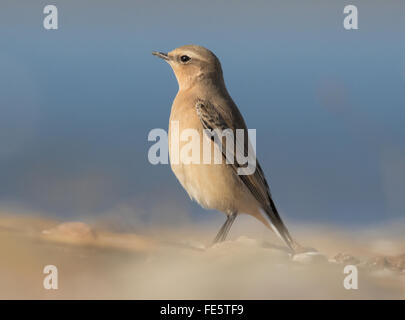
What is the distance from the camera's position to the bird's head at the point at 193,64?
741 centimetres

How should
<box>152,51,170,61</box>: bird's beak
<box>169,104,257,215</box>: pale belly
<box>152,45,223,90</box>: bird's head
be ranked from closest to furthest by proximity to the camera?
1. <box>169,104,257,215</box>: pale belly
2. <box>152,45,223,90</box>: bird's head
3. <box>152,51,170,61</box>: bird's beak

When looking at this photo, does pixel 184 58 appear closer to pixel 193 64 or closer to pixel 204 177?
pixel 193 64

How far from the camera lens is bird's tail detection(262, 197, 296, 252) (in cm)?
680

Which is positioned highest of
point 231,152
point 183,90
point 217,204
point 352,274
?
point 183,90

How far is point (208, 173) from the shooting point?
22.3 feet

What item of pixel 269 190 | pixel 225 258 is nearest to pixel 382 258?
pixel 269 190

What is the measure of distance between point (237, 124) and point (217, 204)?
109cm

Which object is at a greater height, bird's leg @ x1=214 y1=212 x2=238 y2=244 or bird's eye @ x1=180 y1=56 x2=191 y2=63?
bird's eye @ x1=180 y1=56 x2=191 y2=63

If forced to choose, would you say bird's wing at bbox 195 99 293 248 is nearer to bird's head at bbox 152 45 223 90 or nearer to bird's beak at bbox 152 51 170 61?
bird's head at bbox 152 45 223 90

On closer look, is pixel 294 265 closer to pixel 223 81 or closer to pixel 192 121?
pixel 192 121

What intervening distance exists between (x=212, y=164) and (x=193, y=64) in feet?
5.02

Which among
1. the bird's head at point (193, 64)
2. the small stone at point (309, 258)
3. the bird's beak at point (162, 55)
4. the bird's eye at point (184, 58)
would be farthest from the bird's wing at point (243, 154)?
the bird's beak at point (162, 55)

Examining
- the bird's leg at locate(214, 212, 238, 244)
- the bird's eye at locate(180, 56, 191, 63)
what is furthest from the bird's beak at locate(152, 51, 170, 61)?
the bird's leg at locate(214, 212, 238, 244)

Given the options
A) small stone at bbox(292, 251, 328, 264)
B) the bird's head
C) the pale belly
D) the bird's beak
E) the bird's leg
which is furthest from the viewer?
the bird's beak
